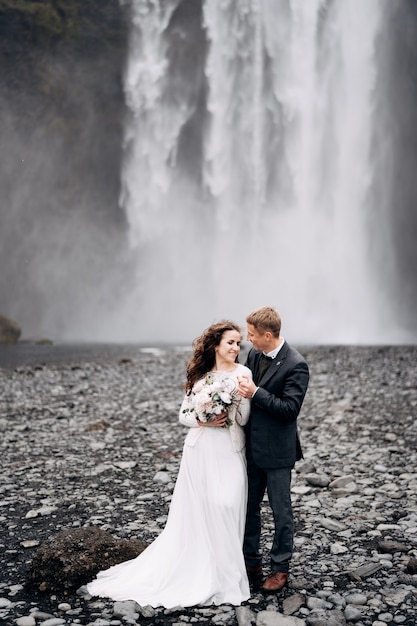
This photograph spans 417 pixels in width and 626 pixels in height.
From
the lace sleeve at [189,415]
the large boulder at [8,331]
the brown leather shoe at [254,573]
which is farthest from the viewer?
the large boulder at [8,331]

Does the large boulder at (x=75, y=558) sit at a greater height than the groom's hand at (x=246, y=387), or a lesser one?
lesser

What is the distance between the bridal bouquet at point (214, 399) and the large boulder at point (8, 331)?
44.8 metres

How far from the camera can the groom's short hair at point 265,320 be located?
4801 millimetres

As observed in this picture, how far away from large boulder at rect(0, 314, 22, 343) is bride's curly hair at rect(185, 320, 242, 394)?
146 feet

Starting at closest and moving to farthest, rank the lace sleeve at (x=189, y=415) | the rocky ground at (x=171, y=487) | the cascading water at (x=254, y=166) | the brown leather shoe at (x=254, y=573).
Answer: the rocky ground at (x=171, y=487) → the lace sleeve at (x=189, y=415) → the brown leather shoe at (x=254, y=573) → the cascading water at (x=254, y=166)

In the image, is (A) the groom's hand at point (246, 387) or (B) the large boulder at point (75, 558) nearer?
(A) the groom's hand at point (246, 387)

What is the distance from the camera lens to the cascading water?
49000 mm

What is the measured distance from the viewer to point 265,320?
4.79m

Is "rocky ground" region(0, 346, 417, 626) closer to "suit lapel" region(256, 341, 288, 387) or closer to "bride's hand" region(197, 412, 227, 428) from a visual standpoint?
"bride's hand" region(197, 412, 227, 428)

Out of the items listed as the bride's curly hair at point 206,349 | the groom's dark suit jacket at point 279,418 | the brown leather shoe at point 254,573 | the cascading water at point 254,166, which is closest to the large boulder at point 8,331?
the cascading water at point 254,166

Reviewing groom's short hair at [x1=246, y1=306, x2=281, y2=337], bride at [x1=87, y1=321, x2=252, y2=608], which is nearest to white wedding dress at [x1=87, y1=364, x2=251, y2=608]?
bride at [x1=87, y1=321, x2=252, y2=608]

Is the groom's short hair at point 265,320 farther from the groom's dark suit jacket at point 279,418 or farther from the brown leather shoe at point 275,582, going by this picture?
the brown leather shoe at point 275,582

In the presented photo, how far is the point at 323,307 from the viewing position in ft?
161

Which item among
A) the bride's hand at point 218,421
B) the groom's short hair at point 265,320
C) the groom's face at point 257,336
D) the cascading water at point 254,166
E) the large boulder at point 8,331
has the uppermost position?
the cascading water at point 254,166
